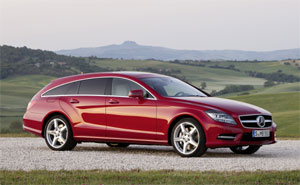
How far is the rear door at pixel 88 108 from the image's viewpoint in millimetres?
12188

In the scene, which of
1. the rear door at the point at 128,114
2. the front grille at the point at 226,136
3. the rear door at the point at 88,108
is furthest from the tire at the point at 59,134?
the front grille at the point at 226,136

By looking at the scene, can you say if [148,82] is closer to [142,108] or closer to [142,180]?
[142,108]

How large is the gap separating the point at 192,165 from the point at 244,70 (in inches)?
5657

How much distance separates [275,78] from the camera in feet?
458

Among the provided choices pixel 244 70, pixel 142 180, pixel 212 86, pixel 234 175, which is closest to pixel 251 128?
pixel 234 175

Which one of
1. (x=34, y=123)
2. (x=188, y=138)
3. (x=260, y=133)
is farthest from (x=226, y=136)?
(x=34, y=123)

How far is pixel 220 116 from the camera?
10.9 meters

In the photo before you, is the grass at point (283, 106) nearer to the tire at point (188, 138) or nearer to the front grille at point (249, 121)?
the front grille at point (249, 121)

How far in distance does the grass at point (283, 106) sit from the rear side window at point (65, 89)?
3513 centimetres

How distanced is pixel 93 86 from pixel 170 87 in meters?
1.74

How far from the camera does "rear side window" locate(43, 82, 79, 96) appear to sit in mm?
12891

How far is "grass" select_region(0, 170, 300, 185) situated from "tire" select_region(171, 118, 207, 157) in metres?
2.27

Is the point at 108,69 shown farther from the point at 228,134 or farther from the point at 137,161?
the point at 137,161

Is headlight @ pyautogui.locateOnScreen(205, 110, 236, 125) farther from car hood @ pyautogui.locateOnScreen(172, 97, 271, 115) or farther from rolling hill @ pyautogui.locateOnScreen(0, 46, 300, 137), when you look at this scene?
rolling hill @ pyautogui.locateOnScreen(0, 46, 300, 137)
